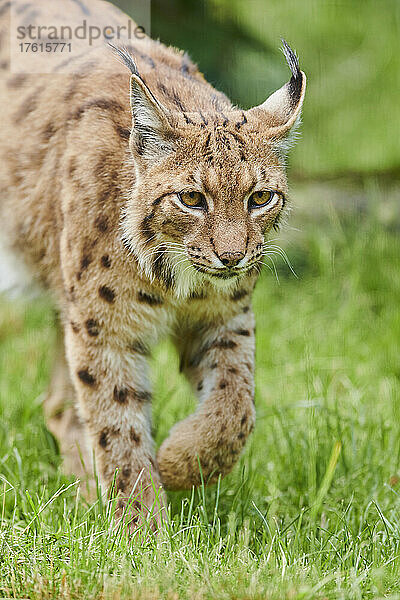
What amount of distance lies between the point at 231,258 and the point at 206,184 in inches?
10.9

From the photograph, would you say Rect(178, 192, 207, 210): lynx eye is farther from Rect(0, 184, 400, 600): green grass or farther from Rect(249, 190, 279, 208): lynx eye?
Rect(0, 184, 400, 600): green grass

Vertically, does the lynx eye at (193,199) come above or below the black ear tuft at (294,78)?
below

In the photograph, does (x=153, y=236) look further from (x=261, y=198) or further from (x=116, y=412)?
(x=116, y=412)

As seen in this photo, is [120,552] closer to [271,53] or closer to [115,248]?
[115,248]

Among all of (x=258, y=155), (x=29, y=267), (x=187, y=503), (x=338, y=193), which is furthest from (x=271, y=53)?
(x=187, y=503)

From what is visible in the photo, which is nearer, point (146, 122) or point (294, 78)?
point (146, 122)

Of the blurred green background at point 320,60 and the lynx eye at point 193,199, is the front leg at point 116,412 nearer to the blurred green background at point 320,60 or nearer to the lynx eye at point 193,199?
the lynx eye at point 193,199

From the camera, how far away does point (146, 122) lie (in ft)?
11.2

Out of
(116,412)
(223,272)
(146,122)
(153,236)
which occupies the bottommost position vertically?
(116,412)

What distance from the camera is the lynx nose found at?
3316 mm

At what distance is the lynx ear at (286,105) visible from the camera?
3.56 metres

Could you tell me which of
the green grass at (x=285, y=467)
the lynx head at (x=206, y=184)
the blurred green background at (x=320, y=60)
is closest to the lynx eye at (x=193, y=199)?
the lynx head at (x=206, y=184)

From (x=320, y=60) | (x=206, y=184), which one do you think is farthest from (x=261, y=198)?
(x=320, y=60)

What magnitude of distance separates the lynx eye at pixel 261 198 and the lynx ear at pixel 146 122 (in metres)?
0.35
